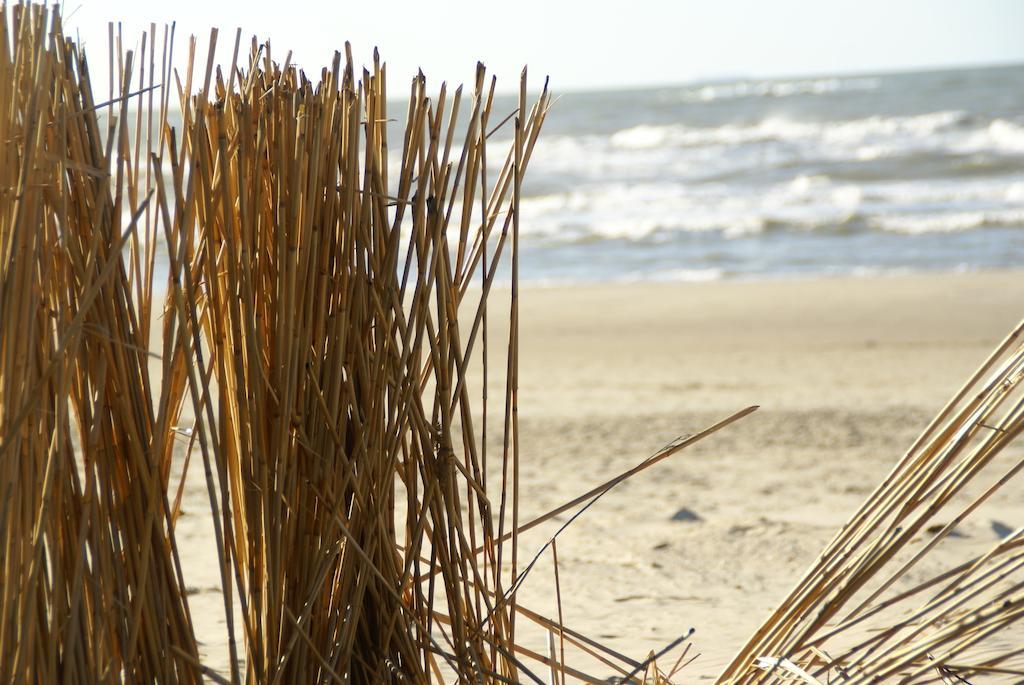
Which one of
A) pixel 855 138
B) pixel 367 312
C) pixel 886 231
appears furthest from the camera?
pixel 855 138

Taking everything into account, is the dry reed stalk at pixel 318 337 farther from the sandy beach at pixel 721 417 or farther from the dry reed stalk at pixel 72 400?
the sandy beach at pixel 721 417

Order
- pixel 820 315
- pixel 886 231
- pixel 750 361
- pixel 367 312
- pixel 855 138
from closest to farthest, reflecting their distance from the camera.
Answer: pixel 367 312 < pixel 750 361 < pixel 820 315 < pixel 886 231 < pixel 855 138

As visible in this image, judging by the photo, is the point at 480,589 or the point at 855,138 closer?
the point at 480,589

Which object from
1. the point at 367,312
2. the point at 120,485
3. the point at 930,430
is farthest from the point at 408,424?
the point at 930,430

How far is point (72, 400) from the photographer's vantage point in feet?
3.91

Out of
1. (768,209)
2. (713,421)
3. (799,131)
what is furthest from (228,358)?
(799,131)

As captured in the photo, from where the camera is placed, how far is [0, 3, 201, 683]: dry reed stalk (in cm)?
108

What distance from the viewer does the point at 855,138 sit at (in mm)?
18906

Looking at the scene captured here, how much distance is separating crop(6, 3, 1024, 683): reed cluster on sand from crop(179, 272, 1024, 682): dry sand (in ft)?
2.98

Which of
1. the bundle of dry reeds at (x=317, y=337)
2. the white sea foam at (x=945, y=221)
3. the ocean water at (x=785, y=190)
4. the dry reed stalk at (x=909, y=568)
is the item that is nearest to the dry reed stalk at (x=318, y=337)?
the bundle of dry reeds at (x=317, y=337)

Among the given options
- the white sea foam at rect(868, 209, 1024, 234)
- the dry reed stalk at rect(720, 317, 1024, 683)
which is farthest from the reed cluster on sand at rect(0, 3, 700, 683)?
the white sea foam at rect(868, 209, 1024, 234)

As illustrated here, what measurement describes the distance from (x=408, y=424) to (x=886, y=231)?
1047cm

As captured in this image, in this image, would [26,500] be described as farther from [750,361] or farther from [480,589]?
[750,361]

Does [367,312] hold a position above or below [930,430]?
above
